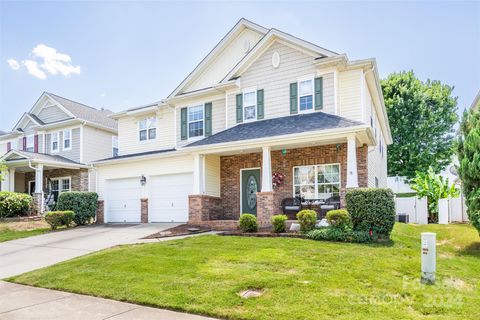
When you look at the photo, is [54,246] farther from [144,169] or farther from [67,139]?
[67,139]

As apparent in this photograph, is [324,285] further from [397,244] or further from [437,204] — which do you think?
[437,204]

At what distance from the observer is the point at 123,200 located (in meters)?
18.0

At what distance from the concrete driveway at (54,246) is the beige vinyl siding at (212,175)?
311cm

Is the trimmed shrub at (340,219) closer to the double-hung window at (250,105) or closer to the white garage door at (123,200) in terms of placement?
the double-hung window at (250,105)

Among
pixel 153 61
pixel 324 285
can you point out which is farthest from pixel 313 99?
pixel 324 285

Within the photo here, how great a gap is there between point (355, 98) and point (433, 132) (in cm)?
1736

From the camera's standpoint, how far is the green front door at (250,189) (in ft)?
49.4

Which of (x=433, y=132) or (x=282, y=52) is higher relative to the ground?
(x=282, y=52)

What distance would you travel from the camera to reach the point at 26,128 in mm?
24281

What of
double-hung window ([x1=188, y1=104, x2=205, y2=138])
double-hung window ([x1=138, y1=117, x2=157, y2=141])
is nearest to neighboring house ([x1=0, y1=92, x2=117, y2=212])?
double-hung window ([x1=138, y1=117, x2=157, y2=141])

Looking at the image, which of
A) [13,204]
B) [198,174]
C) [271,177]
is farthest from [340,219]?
[13,204]

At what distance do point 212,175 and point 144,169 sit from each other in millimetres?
3774

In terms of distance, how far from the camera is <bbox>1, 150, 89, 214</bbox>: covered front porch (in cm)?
1916

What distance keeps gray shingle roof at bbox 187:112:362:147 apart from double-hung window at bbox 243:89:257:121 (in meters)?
0.35
